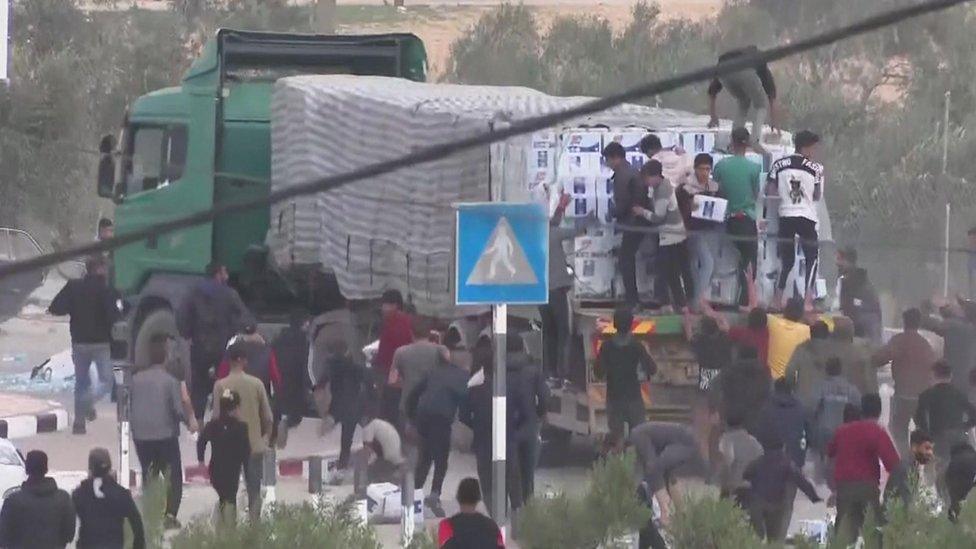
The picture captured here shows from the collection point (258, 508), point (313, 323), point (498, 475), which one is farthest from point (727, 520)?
point (313, 323)

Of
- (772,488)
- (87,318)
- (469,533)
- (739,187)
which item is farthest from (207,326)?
(469,533)

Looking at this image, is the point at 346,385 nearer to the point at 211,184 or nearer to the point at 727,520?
the point at 211,184

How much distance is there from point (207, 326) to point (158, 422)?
11.3 feet

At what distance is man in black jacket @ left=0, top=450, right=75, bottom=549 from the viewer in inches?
366

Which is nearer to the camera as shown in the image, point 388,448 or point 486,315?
point 388,448

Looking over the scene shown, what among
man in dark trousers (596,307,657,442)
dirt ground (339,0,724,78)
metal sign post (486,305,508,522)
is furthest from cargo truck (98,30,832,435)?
dirt ground (339,0,724,78)

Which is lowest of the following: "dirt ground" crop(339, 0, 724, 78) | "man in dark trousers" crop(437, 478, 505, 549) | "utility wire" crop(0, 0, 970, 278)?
"man in dark trousers" crop(437, 478, 505, 549)

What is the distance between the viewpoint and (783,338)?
540 inches

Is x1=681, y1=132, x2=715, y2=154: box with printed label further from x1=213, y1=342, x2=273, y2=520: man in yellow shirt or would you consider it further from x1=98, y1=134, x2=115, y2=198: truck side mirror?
x1=98, y1=134, x2=115, y2=198: truck side mirror

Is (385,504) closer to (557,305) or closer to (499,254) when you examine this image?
(557,305)

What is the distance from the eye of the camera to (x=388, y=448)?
12.9 meters

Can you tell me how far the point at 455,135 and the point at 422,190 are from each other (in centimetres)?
68

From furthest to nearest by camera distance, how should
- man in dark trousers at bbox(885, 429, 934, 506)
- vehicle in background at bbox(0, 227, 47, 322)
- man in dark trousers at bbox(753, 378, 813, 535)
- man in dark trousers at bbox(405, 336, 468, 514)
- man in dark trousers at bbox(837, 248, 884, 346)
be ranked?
1. vehicle in background at bbox(0, 227, 47, 322)
2. man in dark trousers at bbox(837, 248, 884, 346)
3. man in dark trousers at bbox(405, 336, 468, 514)
4. man in dark trousers at bbox(753, 378, 813, 535)
5. man in dark trousers at bbox(885, 429, 934, 506)

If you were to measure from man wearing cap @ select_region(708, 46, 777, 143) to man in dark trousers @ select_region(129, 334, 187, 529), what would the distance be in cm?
439
